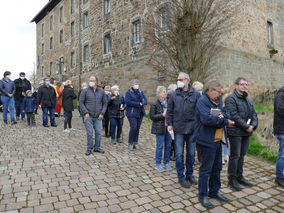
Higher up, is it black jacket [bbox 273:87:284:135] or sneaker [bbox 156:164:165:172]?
black jacket [bbox 273:87:284:135]

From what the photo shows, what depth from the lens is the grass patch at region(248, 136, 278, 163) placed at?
570cm

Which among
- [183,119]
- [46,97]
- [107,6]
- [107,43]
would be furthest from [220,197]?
[107,6]

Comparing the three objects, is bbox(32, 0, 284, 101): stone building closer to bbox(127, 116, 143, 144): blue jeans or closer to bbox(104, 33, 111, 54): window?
bbox(104, 33, 111, 54): window

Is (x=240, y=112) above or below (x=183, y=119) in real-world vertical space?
above

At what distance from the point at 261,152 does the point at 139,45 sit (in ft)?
36.1

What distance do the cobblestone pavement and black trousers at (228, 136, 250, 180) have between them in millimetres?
317

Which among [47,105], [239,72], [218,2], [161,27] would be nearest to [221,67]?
[239,72]

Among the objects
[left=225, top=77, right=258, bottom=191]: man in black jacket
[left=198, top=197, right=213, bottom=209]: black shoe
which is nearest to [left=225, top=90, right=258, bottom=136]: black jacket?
[left=225, top=77, right=258, bottom=191]: man in black jacket

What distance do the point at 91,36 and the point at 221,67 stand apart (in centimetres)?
1305

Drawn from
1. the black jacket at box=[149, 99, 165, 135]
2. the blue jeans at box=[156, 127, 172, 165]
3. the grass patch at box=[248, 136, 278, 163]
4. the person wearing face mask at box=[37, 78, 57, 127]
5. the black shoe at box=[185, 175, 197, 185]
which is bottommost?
the black shoe at box=[185, 175, 197, 185]

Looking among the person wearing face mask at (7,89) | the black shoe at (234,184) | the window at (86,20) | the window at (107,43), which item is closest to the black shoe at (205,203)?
the black shoe at (234,184)

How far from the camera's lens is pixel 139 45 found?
15258 mm

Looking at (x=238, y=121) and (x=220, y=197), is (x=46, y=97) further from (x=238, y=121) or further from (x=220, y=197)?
(x=220, y=197)

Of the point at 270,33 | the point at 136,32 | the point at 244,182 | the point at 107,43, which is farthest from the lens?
the point at 107,43
